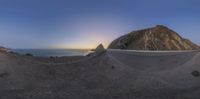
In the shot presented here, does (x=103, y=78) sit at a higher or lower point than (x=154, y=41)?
lower

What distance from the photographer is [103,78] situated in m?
28.9

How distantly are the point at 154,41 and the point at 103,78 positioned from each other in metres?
43.6

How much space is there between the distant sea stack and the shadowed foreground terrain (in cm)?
3501

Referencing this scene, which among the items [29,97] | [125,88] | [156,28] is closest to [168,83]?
[125,88]

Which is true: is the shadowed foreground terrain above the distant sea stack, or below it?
below

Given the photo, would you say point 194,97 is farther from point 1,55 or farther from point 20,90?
point 1,55

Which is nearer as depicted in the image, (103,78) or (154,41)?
(103,78)

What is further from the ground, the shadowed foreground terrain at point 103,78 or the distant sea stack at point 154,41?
the distant sea stack at point 154,41

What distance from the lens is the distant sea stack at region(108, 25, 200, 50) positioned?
70438 millimetres

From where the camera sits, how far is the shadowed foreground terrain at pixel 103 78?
77.0ft

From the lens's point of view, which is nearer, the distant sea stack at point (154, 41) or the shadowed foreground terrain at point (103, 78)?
the shadowed foreground terrain at point (103, 78)

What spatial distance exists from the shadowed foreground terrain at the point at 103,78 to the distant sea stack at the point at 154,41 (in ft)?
115

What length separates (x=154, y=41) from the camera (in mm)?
70875

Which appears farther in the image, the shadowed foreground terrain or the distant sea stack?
the distant sea stack
